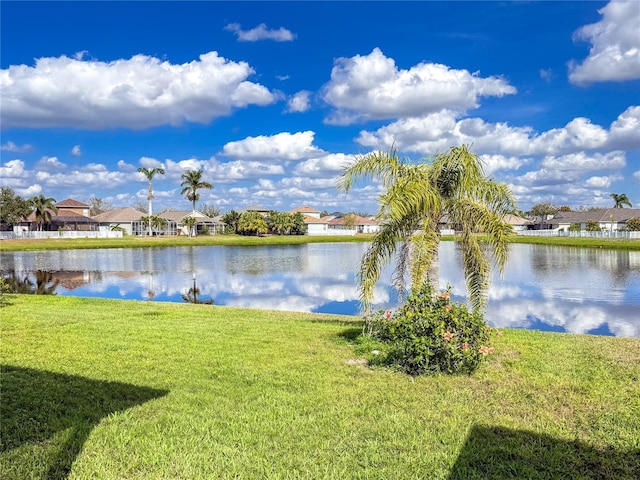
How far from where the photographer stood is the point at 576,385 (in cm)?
645

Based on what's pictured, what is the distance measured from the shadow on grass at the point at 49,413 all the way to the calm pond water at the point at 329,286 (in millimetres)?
7536

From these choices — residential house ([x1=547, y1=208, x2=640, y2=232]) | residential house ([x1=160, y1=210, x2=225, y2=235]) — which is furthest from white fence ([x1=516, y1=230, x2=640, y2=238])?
residential house ([x1=160, y1=210, x2=225, y2=235])

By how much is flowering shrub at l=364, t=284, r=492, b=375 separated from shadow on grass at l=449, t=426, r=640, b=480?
1991 millimetres

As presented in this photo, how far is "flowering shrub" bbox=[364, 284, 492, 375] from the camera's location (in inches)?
268

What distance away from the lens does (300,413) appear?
5.38m

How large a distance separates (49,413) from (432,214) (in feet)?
22.3

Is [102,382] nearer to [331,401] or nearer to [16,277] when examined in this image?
[331,401]

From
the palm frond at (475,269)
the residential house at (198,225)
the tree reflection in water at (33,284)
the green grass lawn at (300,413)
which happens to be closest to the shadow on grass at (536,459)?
the green grass lawn at (300,413)

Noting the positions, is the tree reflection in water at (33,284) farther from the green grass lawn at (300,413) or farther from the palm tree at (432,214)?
the palm tree at (432,214)

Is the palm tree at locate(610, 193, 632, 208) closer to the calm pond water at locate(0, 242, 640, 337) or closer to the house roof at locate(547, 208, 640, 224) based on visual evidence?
the house roof at locate(547, 208, 640, 224)

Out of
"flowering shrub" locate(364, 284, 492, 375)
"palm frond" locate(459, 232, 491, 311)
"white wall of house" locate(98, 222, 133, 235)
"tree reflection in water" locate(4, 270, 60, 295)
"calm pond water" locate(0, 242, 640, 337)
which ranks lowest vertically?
"calm pond water" locate(0, 242, 640, 337)

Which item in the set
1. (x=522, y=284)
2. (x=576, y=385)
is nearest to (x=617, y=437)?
(x=576, y=385)

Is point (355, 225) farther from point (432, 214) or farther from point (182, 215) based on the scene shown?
point (432, 214)

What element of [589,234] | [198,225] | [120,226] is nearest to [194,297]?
[589,234]
